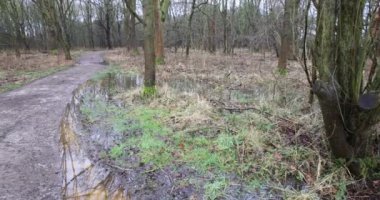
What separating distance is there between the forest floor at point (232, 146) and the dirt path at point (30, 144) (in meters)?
0.73

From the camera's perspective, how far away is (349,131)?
3.52m

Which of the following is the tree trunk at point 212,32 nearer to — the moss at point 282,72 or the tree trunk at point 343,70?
the moss at point 282,72

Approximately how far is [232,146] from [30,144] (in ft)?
9.76

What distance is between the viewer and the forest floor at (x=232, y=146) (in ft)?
11.4

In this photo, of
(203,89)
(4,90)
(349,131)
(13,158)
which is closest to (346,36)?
(349,131)

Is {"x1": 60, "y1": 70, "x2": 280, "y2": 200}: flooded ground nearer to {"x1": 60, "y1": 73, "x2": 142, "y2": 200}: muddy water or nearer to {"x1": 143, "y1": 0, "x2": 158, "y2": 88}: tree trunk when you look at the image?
{"x1": 60, "y1": 73, "x2": 142, "y2": 200}: muddy water

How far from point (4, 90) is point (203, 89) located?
5649mm

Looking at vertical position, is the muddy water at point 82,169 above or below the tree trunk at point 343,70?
below

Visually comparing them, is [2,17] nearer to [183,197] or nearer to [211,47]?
[211,47]

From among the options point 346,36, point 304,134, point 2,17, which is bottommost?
point 304,134

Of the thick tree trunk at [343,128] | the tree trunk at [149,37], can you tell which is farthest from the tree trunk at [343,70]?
the tree trunk at [149,37]

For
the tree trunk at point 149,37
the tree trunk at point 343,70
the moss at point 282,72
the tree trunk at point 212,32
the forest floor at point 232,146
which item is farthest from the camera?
the tree trunk at point 212,32

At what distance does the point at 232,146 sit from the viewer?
435 cm

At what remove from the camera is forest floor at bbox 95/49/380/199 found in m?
3.46
